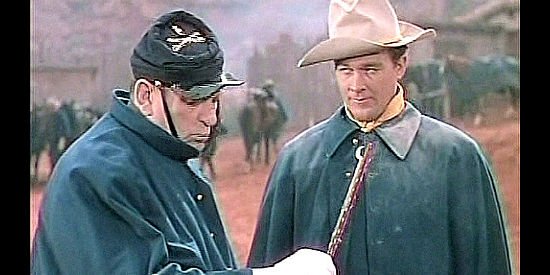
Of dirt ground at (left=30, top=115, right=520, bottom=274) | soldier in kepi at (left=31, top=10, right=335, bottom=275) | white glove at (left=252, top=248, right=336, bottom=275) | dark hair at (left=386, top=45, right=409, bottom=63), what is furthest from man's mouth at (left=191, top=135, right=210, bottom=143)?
dark hair at (left=386, top=45, right=409, bottom=63)

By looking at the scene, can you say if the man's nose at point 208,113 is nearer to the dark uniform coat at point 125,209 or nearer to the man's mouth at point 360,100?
the dark uniform coat at point 125,209

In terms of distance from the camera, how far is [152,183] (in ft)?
4.65

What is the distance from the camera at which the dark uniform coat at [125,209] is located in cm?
134

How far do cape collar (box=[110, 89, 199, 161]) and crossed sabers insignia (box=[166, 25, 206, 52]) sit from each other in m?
0.12

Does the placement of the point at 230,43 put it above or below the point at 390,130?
above

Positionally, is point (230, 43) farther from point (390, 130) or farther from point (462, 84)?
point (462, 84)

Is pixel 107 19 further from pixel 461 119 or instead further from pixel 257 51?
pixel 461 119

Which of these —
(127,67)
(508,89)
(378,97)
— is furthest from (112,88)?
(508,89)

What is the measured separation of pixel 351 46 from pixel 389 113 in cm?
14

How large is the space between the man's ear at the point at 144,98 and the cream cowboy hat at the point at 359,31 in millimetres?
340

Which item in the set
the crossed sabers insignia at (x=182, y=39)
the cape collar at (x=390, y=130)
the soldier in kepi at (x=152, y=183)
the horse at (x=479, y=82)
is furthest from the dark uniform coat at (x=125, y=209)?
the horse at (x=479, y=82)

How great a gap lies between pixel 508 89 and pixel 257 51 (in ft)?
1.60

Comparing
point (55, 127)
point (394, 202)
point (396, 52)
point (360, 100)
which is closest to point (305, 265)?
point (394, 202)
